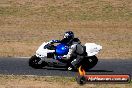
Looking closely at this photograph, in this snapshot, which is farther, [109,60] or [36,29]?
[36,29]

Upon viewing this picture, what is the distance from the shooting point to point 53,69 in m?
21.5

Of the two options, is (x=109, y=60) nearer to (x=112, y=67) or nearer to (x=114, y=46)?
(x=112, y=67)

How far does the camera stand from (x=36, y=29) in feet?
111

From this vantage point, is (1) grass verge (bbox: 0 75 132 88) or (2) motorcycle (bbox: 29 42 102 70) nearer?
(1) grass verge (bbox: 0 75 132 88)

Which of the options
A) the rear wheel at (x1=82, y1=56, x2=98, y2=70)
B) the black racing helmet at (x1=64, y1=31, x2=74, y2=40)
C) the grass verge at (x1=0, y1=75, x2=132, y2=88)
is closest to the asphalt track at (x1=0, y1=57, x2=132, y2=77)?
the rear wheel at (x1=82, y1=56, x2=98, y2=70)

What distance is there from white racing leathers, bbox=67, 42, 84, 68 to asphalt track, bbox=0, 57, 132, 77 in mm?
491

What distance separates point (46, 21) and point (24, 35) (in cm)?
512

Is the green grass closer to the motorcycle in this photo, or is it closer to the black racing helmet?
the motorcycle

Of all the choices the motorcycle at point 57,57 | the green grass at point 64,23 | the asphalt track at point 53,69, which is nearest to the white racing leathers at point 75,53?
the motorcycle at point 57,57

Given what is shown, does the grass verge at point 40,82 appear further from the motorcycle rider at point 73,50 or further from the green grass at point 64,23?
the green grass at point 64,23

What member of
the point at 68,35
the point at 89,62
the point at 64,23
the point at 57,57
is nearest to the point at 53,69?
the point at 57,57

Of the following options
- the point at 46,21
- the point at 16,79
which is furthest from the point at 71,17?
the point at 16,79

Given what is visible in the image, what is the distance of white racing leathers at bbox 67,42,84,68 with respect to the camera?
2088 centimetres

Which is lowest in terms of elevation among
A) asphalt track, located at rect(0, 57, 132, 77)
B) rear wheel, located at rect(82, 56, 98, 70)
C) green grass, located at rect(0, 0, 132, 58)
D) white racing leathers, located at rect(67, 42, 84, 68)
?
green grass, located at rect(0, 0, 132, 58)
